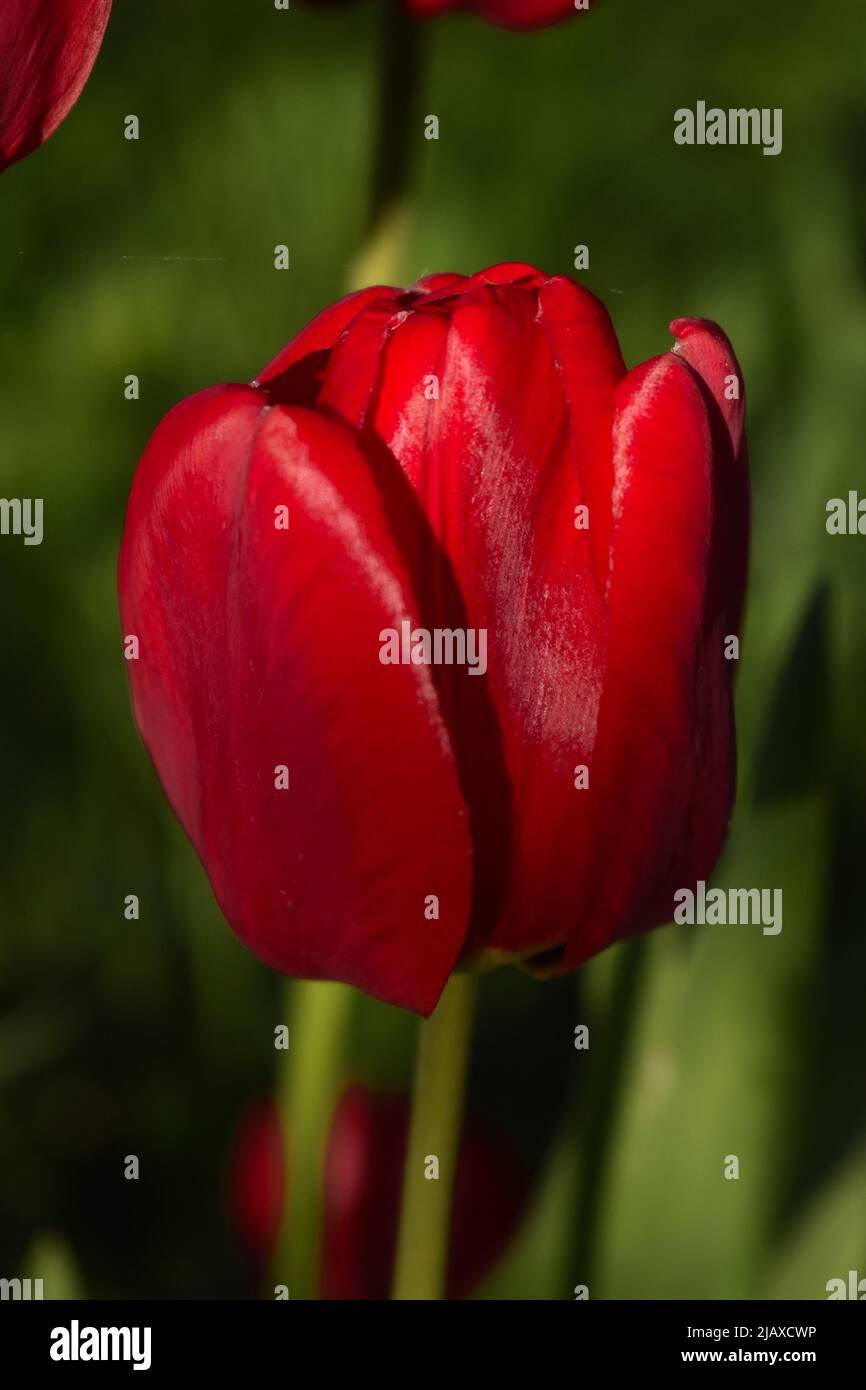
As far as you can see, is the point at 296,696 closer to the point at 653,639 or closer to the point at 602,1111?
the point at 653,639

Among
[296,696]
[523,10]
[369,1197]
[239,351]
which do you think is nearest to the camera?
[296,696]

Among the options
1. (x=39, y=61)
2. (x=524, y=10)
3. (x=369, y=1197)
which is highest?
(x=524, y=10)

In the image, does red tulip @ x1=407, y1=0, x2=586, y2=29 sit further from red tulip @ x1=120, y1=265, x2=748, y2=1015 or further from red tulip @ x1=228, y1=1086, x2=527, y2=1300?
red tulip @ x1=228, y1=1086, x2=527, y2=1300

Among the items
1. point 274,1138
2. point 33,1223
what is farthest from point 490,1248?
point 33,1223

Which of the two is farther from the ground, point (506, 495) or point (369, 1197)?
point (506, 495)

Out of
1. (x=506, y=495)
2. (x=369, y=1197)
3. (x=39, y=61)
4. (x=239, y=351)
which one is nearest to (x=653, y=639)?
(x=506, y=495)

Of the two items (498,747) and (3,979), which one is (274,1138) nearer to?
(3,979)
